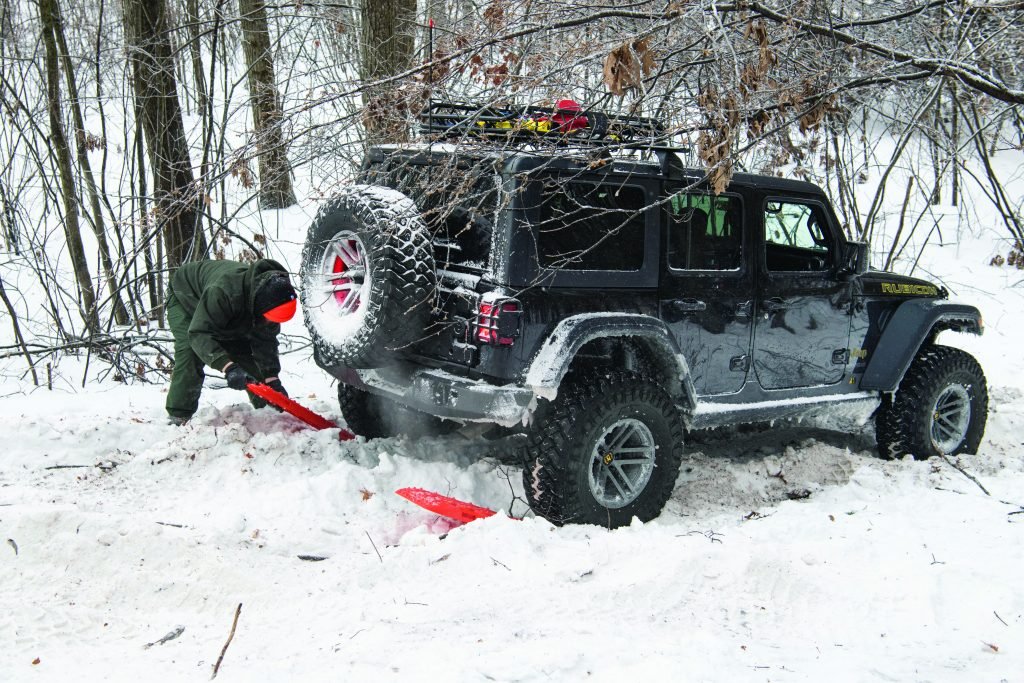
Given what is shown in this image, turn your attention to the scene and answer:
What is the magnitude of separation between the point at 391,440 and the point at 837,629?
9.21 ft

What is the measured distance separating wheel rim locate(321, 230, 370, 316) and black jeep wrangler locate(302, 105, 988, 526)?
0.01 meters

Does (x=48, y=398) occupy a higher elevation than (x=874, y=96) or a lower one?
lower

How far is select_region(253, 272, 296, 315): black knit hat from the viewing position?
526cm

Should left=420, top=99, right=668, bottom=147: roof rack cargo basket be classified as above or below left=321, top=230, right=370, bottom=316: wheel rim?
above

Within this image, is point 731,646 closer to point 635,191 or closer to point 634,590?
point 634,590

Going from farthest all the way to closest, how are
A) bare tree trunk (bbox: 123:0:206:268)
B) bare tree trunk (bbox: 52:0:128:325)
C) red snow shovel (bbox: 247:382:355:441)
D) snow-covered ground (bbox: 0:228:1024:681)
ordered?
bare tree trunk (bbox: 123:0:206:268) < bare tree trunk (bbox: 52:0:128:325) < red snow shovel (bbox: 247:382:355:441) < snow-covered ground (bbox: 0:228:1024:681)

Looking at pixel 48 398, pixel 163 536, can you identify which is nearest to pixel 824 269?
pixel 163 536

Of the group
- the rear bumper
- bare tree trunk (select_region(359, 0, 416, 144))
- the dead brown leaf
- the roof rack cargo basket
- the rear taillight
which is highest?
bare tree trunk (select_region(359, 0, 416, 144))

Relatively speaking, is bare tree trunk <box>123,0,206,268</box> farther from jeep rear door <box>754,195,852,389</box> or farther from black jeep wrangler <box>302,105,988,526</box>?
jeep rear door <box>754,195,852,389</box>

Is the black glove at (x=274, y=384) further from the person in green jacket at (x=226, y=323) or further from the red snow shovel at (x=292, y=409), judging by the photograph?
the red snow shovel at (x=292, y=409)

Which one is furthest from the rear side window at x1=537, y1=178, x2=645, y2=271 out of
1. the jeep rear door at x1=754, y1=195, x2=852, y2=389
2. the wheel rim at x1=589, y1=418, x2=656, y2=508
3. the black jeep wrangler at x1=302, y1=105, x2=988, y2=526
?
the jeep rear door at x1=754, y1=195, x2=852, y2=389

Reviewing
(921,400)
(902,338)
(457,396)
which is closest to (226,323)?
(457,396)

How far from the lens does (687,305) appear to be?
182 inches

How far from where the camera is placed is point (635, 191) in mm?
4426
